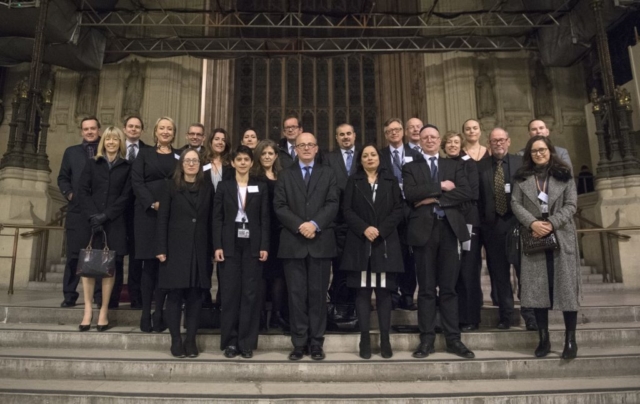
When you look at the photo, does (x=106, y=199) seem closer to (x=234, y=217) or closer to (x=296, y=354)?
(x=234, y=217)

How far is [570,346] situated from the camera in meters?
3.62

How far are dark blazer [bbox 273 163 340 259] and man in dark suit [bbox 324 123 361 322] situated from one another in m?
0.34

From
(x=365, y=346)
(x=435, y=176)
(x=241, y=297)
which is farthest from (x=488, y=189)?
(x=241, y=297)

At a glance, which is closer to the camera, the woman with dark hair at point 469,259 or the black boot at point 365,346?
the black boot at point 365,346

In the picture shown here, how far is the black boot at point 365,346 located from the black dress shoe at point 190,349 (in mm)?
1364

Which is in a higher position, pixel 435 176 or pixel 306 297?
pixel 435 176

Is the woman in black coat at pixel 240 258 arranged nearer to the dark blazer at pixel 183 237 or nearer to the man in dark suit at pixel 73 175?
Result: the dark blazer at pixel 183 237

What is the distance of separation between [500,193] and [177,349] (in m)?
3.21

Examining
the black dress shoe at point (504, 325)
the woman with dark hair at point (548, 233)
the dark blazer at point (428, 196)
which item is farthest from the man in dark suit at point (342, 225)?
the woman with dark hair at point (548, 233)

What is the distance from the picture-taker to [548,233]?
3.66m

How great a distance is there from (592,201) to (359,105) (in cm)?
700

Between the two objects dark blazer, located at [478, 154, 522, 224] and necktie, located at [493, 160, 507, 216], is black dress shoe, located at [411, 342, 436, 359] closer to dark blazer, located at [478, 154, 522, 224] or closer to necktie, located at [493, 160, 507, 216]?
dark blazer, located at [478, 154, 522, 224]

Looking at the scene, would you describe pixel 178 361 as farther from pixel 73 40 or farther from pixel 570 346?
pixel 73 40

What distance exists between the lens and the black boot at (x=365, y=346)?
12.2 ft
